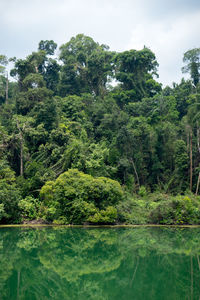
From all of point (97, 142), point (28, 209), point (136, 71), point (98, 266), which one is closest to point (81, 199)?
point (28, 209)

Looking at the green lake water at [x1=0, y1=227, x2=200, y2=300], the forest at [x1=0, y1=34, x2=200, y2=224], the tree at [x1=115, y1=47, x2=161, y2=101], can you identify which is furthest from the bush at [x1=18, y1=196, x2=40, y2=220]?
the tree at [x1=115, y1=47, x2=161, y2=101]

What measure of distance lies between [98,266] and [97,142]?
65.5 ft

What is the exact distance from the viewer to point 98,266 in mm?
8898

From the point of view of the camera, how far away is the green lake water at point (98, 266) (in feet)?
22.0

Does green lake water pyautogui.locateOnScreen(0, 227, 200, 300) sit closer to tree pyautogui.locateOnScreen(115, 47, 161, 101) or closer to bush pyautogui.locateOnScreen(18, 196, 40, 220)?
bush pyautogui.locateOnScreen(18, 196, 40, 220)

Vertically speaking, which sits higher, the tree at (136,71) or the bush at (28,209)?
the tree at (136,71)

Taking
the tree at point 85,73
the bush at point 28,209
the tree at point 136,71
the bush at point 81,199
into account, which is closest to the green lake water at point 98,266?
the bush at point 81,199

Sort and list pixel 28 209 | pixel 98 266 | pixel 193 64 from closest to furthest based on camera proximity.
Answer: pixel 98 266 < pixel 28 209 < pixel 193 64

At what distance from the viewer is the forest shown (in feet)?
59.0

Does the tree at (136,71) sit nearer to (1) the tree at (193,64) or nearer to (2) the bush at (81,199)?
(1) the tree at (193,64)

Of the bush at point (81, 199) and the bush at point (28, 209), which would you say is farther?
the bush at point (28, 209)

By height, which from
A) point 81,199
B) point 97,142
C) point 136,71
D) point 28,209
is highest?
point 136,71

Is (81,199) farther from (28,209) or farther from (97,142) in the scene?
(97,142)

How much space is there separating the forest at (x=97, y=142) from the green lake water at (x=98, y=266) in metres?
3.80
